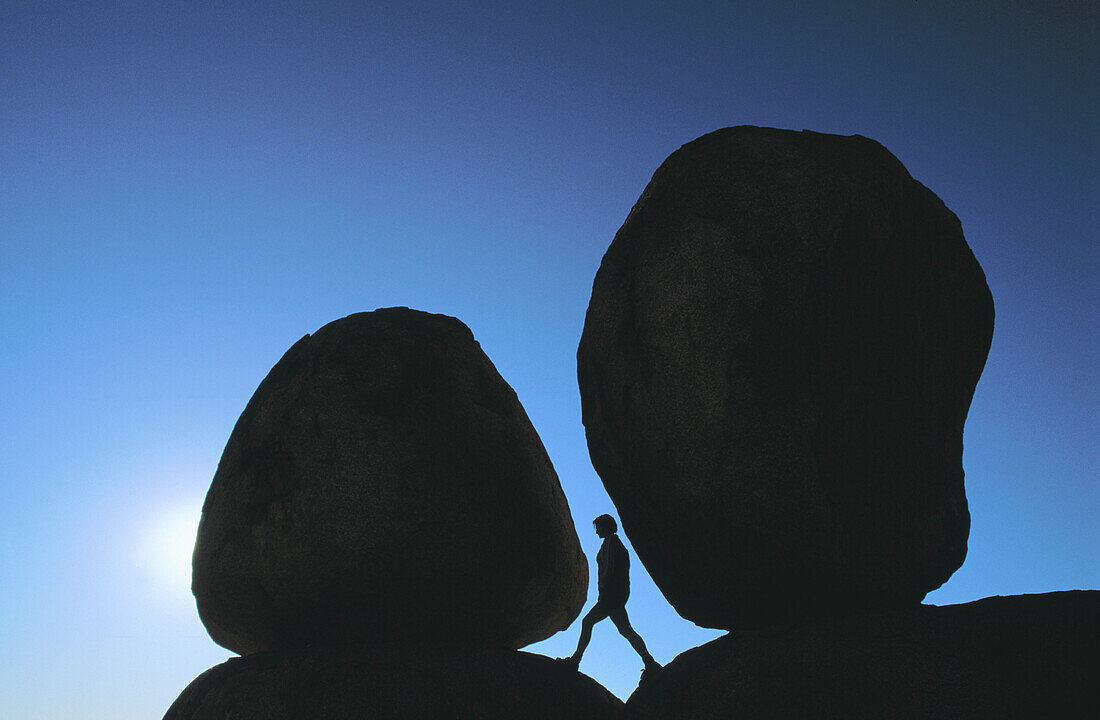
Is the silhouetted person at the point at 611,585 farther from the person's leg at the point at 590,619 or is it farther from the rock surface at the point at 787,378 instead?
the rock surface at the point at 787,378

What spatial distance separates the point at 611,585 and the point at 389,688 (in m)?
1.48

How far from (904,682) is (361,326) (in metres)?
3.37

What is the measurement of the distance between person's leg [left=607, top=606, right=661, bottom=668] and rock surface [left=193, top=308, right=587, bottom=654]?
0.28 m

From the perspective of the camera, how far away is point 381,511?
475cm

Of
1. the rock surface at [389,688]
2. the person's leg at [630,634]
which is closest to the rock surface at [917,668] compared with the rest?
the rock surface at [389,688]

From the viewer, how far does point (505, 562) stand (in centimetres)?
495

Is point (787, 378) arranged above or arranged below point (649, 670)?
above

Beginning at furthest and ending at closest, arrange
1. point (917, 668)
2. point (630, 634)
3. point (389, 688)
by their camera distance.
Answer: point (630, 634)
point (389, 688)
point (917, 668)

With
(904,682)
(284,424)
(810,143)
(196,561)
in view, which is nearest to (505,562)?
(284,424)

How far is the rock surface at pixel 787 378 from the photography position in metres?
4.18

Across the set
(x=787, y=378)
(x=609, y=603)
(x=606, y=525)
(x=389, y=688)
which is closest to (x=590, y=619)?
(x=609, y=603)

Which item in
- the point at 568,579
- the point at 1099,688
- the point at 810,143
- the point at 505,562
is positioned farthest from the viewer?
the point at 568,579

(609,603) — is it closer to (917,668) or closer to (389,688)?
(389,688)

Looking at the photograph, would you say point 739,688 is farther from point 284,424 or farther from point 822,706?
point 284,424
